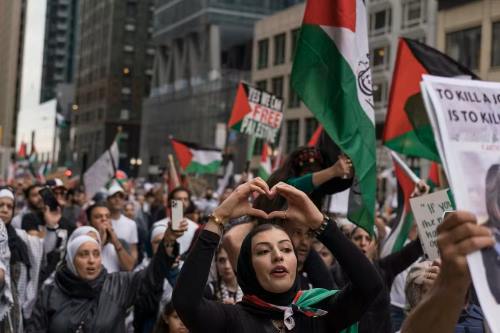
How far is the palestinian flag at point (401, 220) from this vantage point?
26.1ft

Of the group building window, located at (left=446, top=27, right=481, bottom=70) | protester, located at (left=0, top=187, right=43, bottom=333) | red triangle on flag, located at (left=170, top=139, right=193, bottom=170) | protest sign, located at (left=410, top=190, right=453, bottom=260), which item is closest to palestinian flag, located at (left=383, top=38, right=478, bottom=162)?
protest sign, located at (left=410, top=190, right=453, bottom=260)

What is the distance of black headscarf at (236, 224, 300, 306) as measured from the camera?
335cm

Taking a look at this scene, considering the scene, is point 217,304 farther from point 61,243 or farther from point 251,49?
point 251,49

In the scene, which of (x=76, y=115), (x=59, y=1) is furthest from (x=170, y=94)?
(x=59, y=1)

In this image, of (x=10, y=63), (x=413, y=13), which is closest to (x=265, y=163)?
(x=413, y=13)

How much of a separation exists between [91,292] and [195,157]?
14185 mm

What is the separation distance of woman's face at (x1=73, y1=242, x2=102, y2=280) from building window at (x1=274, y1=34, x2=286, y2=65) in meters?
51.1

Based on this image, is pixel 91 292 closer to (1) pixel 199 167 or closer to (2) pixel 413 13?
(1) pixel 199 167

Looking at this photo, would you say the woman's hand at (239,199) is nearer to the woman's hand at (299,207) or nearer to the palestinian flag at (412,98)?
the woman's hand at (299,207)

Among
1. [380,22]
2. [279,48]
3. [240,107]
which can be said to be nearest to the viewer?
[240,107]

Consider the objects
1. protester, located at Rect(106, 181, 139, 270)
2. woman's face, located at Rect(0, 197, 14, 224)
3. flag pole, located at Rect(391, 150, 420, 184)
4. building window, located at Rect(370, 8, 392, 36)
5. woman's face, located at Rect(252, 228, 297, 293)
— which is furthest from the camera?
building window, located at Rect(370, 8, 392, 36)

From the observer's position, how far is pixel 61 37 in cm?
17125

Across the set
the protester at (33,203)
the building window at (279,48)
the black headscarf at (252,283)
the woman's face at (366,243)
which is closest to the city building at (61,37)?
Result: the building window at (279,48)

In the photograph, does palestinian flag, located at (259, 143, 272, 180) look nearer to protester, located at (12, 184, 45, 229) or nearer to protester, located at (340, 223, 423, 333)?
protester, located at (12, 184, 45, 229)
